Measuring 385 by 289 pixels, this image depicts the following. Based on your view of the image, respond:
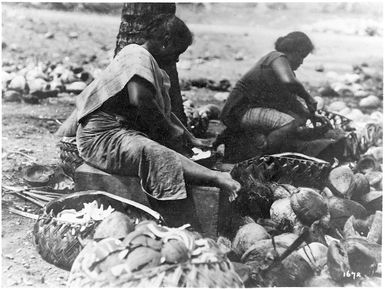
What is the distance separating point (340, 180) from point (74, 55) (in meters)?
5.22

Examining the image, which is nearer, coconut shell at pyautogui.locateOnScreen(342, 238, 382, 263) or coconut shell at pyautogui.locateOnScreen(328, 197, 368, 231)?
coconut shell at pyautogui.locateOnScreen(342, 238, 382, 263)

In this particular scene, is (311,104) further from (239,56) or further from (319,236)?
(239,56)

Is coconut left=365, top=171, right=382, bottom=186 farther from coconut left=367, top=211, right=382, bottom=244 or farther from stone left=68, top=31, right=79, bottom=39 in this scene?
stone left=68, top=31, right=79, bottom=39

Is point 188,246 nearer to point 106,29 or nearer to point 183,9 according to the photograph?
point 183,9

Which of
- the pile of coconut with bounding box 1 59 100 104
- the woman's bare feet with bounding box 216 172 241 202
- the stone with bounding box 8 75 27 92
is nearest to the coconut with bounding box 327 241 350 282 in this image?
the woman's bare feet with bounding box 216 172 241 202

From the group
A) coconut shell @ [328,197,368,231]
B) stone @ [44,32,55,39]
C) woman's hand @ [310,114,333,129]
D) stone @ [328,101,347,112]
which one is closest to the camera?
coconut shell @ [328,197,368,231]

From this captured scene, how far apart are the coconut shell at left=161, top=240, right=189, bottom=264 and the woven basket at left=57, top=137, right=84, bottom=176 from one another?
1.41m

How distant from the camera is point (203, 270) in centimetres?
239

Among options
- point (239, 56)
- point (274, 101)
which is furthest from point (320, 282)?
point (239, 56)

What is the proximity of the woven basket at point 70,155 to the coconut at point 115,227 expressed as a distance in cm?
96

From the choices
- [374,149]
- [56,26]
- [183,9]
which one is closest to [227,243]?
[374,149]

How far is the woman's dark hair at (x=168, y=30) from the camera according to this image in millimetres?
3232

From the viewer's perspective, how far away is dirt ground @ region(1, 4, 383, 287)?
3157 millimetres

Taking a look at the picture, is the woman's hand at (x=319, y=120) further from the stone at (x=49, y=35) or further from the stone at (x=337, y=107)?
the stone at (x=49, y=35)
